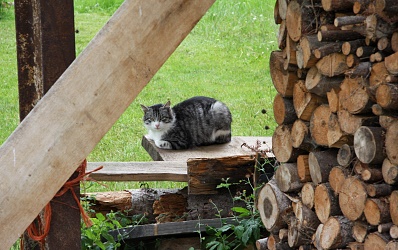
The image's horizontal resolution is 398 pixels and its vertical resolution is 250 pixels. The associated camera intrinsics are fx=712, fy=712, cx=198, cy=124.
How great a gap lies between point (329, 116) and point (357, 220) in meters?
0.40

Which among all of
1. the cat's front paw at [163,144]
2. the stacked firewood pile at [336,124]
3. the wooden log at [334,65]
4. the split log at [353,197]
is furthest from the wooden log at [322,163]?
the cat's front paw at [163,144]

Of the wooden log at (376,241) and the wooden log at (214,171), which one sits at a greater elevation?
the wooden log at (376,241)

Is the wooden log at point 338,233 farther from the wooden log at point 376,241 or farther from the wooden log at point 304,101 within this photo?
the wooden log at point 304,101

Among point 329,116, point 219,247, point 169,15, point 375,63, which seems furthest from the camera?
point 219,247

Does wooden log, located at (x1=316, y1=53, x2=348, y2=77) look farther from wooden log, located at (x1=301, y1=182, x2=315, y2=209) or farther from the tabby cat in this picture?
the tabby cat

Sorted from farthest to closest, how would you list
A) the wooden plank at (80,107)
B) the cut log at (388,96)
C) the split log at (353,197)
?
the split log at (353,197), the cut log at (388,96), the wooden plank at (80,107)

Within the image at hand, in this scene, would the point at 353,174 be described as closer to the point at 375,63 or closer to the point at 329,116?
the point at 329,116

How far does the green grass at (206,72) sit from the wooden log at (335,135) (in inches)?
121

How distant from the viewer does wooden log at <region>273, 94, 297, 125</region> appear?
9.78 feet

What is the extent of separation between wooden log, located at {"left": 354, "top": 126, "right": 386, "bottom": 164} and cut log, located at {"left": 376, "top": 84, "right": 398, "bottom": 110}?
0.11 metres

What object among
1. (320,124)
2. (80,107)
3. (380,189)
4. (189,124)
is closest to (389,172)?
(380,189)

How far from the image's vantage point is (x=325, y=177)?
2.78 metres

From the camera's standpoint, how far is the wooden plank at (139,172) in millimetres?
4531

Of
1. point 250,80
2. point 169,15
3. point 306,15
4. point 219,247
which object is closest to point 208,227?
point 219,247
